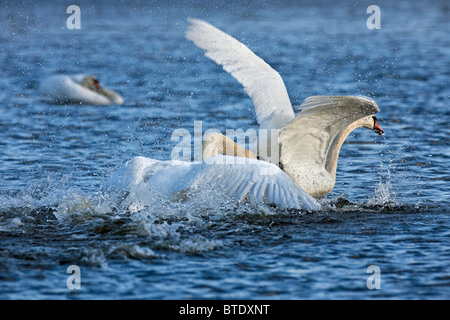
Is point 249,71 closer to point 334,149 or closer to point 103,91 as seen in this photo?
point 334,149

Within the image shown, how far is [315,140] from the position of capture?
30.2 ft

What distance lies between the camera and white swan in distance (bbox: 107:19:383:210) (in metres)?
8.21

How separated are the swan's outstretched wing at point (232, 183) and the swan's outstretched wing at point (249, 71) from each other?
1.04 metres

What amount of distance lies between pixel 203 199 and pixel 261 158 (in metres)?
1.28

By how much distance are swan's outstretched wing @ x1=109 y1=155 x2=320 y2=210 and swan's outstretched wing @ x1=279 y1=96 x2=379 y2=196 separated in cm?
85

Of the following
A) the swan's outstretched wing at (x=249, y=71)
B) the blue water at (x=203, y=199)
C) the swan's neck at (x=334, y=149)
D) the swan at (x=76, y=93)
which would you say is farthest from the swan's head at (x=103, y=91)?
the swan's neck at (x=334, y=149)

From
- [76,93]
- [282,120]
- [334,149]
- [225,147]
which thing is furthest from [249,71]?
[76,93]

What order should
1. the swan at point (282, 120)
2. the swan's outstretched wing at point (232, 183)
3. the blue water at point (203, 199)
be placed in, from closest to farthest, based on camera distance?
the blue water at point (203, 199) → the swan's outstretched wing at point (232, 183) → the swan at point (282, 120)

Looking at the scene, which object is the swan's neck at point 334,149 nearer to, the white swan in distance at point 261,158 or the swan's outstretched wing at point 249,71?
the white swan in distance at point 261,158

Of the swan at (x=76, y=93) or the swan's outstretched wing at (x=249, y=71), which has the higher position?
the swan at (x=76, y=93)

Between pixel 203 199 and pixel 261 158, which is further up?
pixel 261 158

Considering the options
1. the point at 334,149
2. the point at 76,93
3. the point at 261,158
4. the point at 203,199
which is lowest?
the point at 203,199

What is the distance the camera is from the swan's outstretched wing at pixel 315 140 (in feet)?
28.8

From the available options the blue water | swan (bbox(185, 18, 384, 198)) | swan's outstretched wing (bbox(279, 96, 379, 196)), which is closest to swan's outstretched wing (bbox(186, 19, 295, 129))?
swan (bbox(185, 18, 384, 198))
